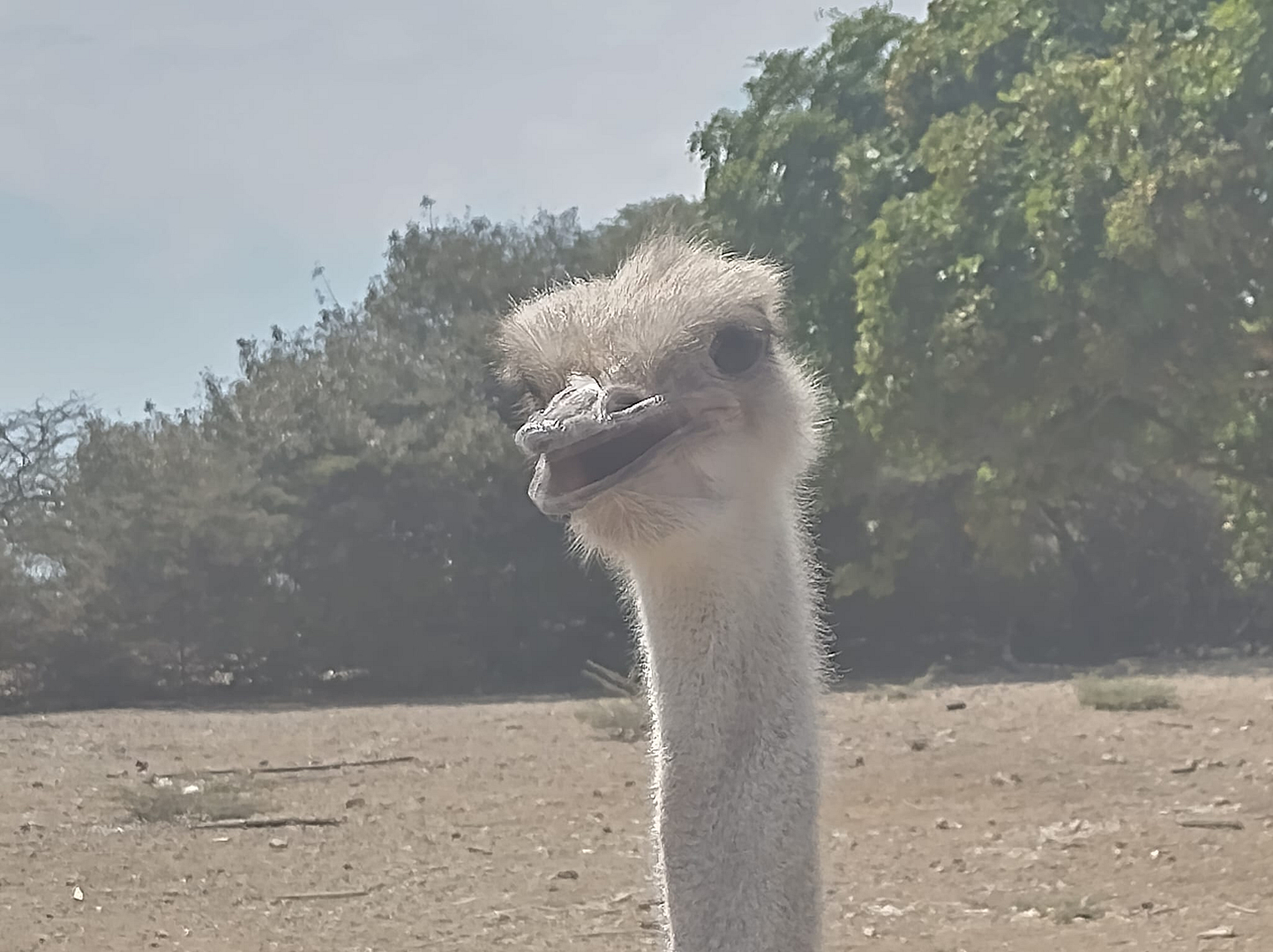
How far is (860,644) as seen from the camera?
717 inches

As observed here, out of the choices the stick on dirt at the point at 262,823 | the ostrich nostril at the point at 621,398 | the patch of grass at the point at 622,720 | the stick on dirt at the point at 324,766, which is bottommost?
the stick on dirt at the point at 262,823

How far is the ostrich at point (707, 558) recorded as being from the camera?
2137mm

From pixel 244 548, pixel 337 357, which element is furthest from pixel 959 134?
pixel 337 357

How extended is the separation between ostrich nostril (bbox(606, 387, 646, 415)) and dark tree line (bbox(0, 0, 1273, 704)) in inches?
34.3

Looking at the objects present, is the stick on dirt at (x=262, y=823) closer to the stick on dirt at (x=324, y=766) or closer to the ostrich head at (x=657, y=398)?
the stick on dirt at (x=324, y=766)

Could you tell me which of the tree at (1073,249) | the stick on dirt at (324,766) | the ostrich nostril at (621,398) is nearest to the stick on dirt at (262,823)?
the stick on dirt at (324,766)

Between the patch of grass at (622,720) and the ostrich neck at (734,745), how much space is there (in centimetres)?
899

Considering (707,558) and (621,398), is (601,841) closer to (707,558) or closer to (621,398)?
(707,558)

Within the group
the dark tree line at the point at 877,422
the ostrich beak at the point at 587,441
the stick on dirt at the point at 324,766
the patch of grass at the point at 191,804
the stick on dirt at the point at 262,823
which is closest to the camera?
the ostrich beak at the point at 587,441

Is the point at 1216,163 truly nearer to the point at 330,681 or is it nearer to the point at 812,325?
the point at 812,325

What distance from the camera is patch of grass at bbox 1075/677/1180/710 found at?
11.1 m

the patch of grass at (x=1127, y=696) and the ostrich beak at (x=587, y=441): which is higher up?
the ostrich beak at (x=587, y=441)

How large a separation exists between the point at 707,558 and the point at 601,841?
5774mm

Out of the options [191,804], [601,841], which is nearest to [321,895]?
[601,841]
